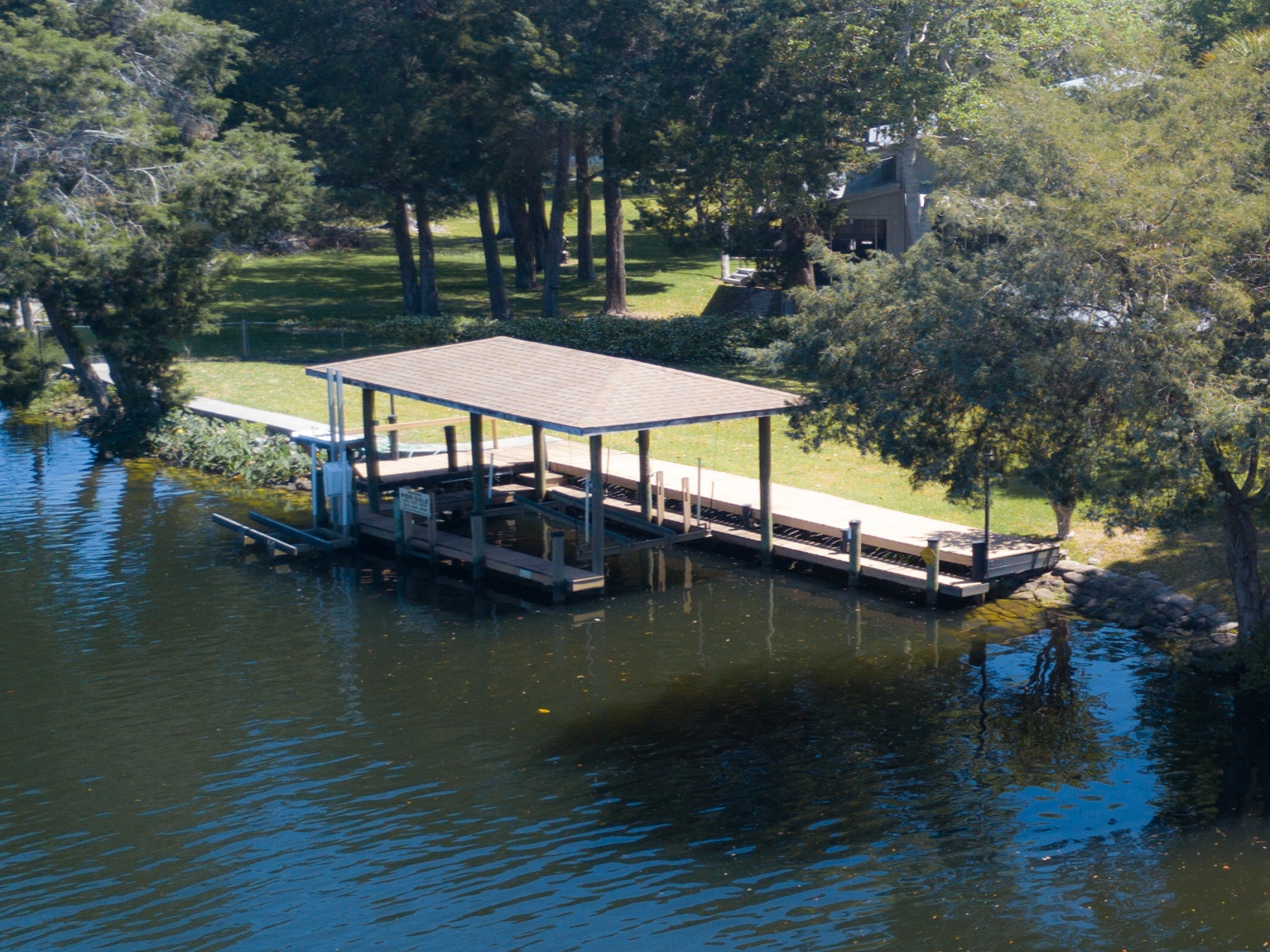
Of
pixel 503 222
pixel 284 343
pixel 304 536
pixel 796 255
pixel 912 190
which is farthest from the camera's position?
pixel 503 222

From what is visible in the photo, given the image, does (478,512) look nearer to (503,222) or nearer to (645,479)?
→ (645,479)

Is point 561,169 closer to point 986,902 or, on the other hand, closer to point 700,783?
point 700,783

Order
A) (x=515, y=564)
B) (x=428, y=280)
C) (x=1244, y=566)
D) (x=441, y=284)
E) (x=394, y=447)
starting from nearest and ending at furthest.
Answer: (x=1244, y=566) → (x=515, y=564) → (x=394, y=447) → (x=428, y=280) → (x=441, y=284)

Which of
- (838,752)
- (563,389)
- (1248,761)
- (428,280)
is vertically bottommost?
(1248,761)

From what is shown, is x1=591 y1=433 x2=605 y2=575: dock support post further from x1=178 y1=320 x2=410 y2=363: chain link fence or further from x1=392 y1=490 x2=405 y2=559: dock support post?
x1=178 y1=320 x2=410 y2=363: chain link fence

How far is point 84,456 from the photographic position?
32656mm

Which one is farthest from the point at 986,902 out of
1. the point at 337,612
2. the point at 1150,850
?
the point at 337,612

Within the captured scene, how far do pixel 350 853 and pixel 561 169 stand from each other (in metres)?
32.4

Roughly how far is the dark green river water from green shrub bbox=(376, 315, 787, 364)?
57.0 ft

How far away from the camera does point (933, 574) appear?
2064cm

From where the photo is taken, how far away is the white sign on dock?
23812mm

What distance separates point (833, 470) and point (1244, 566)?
36.2 feet

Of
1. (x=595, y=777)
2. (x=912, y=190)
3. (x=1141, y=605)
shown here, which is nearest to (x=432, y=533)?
(x=595, y=777)

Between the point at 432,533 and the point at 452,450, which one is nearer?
the point at 432,533
